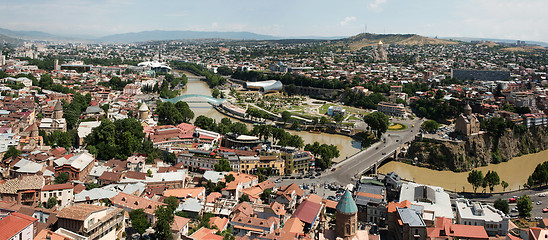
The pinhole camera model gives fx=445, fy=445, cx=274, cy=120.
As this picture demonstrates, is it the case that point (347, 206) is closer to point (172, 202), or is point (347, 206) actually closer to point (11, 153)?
point (172, 202)

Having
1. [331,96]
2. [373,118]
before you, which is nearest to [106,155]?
[373,118]

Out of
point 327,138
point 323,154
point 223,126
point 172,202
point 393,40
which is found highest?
point 393,40

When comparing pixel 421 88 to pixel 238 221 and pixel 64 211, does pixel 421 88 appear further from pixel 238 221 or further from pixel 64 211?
pixel 64 211

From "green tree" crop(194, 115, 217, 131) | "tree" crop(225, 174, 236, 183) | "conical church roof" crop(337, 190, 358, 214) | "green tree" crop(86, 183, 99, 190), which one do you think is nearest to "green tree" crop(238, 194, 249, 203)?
"tree" crop(225, 174, 236, 183)

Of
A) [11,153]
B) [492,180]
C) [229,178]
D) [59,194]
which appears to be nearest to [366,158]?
[492,180]

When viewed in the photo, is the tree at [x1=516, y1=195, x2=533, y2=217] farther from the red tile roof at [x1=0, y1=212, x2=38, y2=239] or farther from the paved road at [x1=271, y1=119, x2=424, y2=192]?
the red tile roof at [x1=0, y1=212, x2=38, y2=239]
